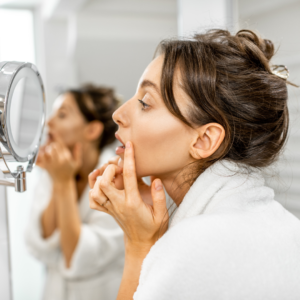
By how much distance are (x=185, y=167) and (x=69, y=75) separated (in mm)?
868

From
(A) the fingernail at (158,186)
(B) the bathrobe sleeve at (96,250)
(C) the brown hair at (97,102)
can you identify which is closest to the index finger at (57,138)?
(C) the brown hair at (97,102)

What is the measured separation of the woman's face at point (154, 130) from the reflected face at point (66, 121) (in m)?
0.69

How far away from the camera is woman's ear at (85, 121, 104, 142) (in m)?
1.28

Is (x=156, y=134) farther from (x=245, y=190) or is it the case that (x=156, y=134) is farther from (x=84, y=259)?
(x=84, y=259)

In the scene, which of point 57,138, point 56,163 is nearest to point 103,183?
point 56,163

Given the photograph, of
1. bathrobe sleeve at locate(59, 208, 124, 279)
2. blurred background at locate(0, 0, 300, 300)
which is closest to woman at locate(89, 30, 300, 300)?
blurred background at locate(0, 0, 300, 300)

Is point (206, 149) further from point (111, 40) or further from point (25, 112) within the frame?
point (111, 40)

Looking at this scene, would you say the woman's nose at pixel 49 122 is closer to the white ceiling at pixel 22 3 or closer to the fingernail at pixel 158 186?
the white ceiling at pixel 22 3

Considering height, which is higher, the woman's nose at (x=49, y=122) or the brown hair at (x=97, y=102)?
the brown hair at (x=97, y=102)

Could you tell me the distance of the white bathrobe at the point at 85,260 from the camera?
42.9 inches

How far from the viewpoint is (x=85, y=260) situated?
1090mm

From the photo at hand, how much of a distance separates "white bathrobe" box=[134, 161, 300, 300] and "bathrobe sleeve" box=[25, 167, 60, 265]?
70 cm

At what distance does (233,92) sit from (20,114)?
39 cm

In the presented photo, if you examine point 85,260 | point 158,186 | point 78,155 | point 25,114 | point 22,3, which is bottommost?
point 85,260
